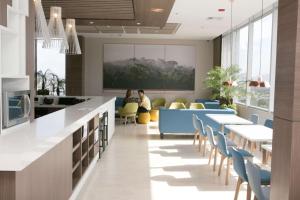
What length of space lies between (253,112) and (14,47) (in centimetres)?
850

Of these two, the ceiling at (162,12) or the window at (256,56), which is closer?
the ceiling at (162,12)

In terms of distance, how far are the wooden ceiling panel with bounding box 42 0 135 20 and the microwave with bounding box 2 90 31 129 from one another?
3.75m

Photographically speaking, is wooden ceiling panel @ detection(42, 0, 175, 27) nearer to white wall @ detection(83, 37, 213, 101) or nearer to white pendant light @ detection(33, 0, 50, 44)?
white pendant light @ detection(33, 0, 50, 44)

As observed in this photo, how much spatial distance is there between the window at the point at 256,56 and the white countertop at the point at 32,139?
6.48 meters

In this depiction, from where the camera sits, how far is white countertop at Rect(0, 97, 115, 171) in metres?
2.51

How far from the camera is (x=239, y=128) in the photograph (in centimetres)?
637

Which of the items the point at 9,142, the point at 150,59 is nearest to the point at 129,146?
the point at 9,142

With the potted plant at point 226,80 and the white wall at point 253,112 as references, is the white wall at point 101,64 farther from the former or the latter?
the white wall at point 253,112

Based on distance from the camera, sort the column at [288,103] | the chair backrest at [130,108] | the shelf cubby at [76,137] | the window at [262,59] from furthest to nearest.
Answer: the chair backrest at [130,108] < the window at [262,59] < the shelf cubby at [76,137] < the column at [288,103]

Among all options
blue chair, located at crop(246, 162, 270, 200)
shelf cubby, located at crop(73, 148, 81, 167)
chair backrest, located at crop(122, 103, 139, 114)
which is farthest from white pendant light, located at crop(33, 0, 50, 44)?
chair backrest, located at crop(122, 103, 139, 114)

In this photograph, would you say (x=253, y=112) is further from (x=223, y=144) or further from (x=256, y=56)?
(x=223, y=144)

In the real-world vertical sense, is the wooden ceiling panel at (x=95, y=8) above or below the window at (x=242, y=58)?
above

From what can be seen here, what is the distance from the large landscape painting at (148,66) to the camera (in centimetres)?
1608

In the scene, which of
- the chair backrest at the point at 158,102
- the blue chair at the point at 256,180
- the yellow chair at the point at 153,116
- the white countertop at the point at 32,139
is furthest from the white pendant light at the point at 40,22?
the chair backrest at the point at 158,102
